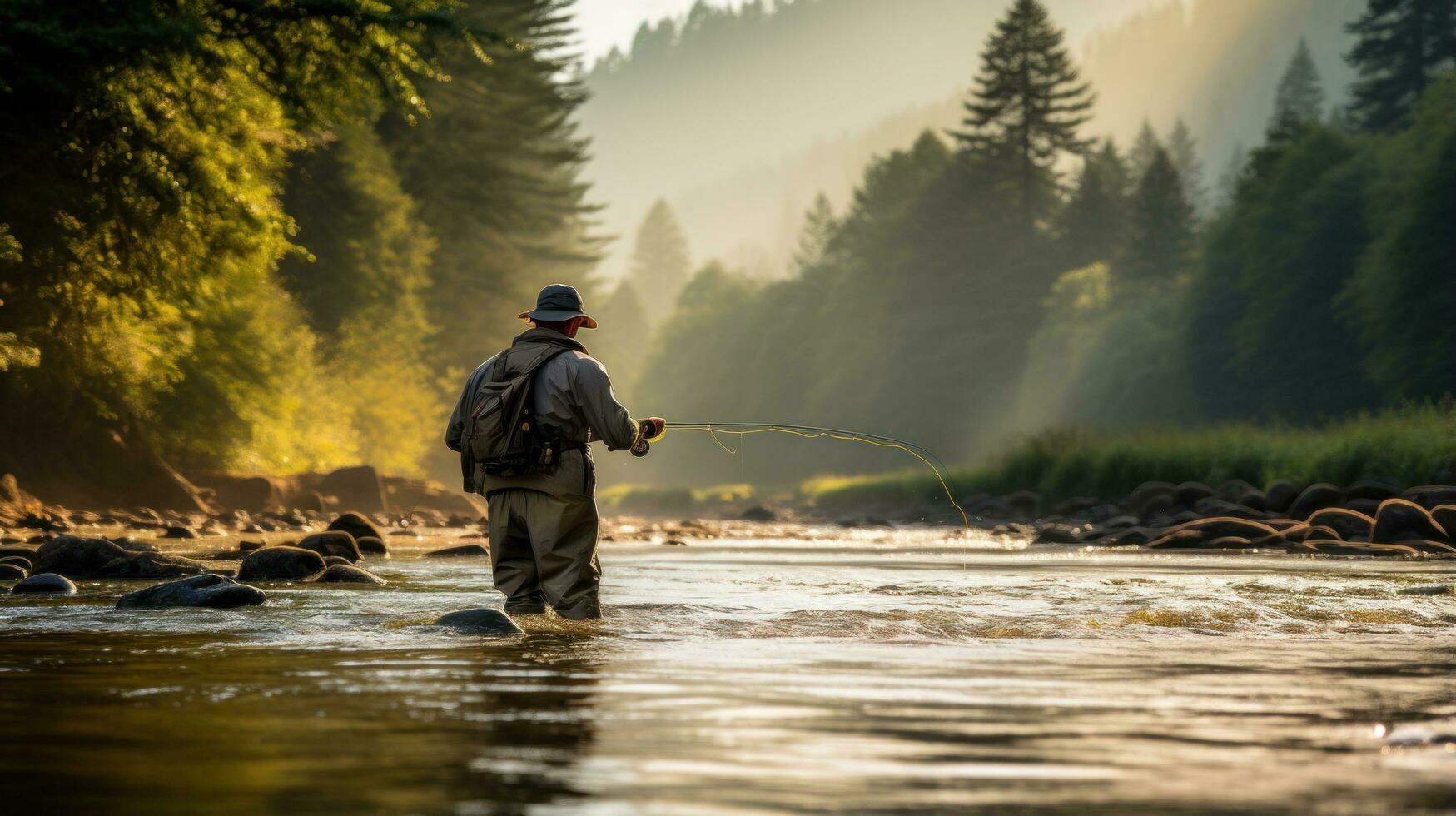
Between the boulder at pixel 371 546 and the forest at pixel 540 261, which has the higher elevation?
the forest at pixel 540 261

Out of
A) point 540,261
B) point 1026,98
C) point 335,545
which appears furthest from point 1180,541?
point 1026,98

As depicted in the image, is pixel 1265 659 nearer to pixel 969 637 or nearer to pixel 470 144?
pixel 969 637

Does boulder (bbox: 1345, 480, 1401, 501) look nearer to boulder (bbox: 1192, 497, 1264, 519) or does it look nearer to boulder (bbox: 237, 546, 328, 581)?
boulder (bbox: 1192, 497, 1264, 519)

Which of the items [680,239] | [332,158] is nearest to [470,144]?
[332,158]

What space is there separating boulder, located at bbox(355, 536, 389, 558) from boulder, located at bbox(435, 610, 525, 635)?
9032mm

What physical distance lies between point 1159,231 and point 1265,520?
56.0m

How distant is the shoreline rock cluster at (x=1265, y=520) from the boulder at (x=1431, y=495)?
1cm

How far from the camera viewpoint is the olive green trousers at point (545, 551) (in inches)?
327

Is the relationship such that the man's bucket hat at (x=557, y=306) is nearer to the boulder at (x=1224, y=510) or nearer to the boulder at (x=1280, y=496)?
the boulder at (x=1224, y=510)

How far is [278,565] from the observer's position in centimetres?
1184

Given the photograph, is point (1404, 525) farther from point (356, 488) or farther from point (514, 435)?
point (356, 488)

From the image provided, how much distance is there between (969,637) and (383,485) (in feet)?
87.6

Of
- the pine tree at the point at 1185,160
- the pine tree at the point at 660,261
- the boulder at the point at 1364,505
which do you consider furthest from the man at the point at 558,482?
the pine tree at the point at 660,261

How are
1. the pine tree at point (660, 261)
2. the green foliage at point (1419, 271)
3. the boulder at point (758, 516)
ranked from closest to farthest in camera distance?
1. the boulder at point (758, 516)
2. the green foliage at point (1419, 271)
3. the pine tree at point (660, 261)
